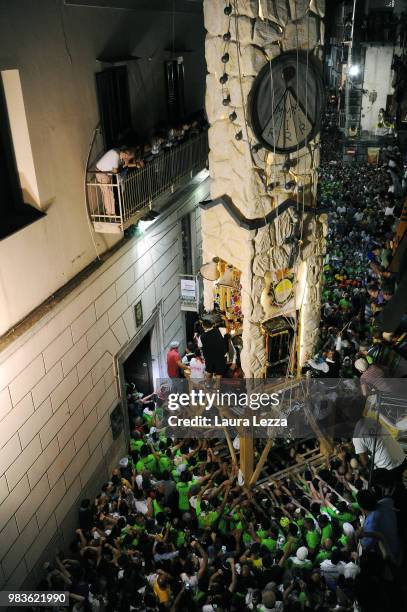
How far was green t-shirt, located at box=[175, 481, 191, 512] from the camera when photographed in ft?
36.4

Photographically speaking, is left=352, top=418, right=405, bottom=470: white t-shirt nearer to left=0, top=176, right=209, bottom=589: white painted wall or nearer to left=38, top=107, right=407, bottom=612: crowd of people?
left=38, top=107, right=407, bottom=612: crowd of people

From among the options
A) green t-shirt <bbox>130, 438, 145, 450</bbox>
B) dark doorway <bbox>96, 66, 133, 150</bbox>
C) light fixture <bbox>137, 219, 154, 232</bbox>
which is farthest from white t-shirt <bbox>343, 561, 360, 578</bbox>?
dark doorway <bbox>96, 66, 133, 150</bbox>

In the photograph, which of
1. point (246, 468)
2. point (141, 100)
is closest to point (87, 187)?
point (141, 100)

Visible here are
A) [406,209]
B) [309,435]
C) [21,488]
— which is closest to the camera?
[21,488]

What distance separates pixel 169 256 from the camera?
52.3 feet

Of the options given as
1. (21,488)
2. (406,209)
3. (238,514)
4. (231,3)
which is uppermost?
(231,3)

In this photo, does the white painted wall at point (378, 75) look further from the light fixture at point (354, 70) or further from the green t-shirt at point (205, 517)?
the green t-shirt at point (205, 517)

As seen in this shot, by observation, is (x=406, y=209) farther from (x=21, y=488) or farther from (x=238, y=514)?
(x=21, y=488)

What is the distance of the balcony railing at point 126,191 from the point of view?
10.9 meters

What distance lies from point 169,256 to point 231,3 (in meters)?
8.23

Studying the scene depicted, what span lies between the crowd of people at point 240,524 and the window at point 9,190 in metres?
4.25

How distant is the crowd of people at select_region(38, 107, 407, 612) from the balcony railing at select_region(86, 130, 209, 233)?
2.91m

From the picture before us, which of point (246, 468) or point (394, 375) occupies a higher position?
point (394, 375)

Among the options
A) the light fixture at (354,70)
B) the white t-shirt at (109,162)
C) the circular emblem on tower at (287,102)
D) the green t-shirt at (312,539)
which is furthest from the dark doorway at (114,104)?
the light fixture at (354,70)
